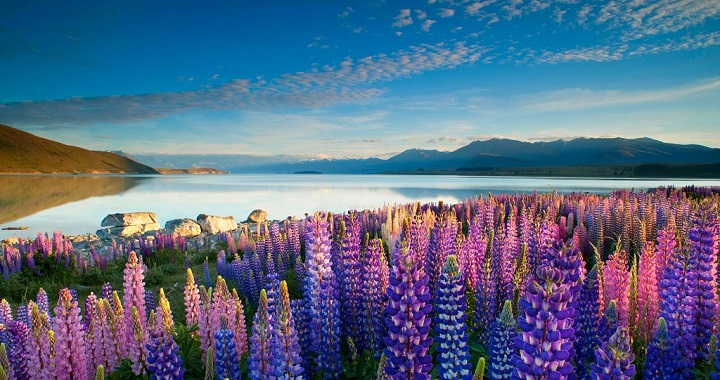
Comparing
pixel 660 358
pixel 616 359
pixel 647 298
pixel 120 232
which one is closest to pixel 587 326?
pixel 660 358

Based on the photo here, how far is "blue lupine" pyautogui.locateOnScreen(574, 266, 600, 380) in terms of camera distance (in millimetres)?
3396

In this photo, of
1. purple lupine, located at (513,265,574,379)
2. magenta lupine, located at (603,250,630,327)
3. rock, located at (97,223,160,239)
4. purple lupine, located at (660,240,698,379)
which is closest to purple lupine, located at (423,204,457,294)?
magenta lupine, located at (603,250,630,327)

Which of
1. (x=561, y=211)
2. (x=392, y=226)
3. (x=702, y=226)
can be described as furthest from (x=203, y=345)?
(x=561, y=211)

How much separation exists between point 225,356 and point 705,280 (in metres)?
4.00

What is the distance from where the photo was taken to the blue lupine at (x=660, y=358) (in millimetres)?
2902

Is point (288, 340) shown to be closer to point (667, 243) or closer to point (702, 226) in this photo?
point (702, 226)

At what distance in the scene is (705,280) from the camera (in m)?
3.39

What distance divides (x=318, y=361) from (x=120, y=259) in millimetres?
11387

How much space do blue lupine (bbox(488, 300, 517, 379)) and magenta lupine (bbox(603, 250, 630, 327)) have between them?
2.02 m

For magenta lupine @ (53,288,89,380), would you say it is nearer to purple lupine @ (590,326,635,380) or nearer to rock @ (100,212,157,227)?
purple lupine @ (590,326,635,380)

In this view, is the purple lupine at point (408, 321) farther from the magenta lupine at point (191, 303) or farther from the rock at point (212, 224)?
the rock at point (212, 224)

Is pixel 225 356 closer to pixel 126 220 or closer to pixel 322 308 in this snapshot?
pixel 322 308

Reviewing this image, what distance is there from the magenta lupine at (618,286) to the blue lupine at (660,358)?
1.24 metres

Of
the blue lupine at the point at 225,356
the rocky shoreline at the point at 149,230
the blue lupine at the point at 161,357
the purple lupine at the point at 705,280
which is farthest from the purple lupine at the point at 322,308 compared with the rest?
the rocky shoreline at the point at 149,230
